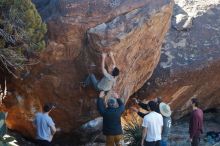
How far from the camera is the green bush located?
34.8 feet

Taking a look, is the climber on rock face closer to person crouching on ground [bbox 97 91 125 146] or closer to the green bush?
person crouching on ground [bbox 97 91 125 146]

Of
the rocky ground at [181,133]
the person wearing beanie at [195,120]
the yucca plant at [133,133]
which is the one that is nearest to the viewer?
the person wearing beanie at [195,120]

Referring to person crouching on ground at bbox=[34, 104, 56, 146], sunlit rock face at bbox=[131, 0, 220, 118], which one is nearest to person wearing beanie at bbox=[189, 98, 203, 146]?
sunlit rock face at bbox=[131, 0, 220, 118]

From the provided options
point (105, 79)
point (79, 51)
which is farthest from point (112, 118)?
point (79, 51)

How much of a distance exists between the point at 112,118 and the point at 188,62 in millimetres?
5281

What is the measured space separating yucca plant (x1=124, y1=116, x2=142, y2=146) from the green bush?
4.24 m

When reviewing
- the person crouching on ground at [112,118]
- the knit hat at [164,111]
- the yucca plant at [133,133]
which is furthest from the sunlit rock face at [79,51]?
the knit hat at [164,111]

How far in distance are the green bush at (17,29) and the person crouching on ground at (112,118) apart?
6.58 ft

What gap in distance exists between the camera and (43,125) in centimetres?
1116

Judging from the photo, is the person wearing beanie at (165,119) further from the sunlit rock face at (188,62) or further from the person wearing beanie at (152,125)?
the sunlit rock face at (188,62)

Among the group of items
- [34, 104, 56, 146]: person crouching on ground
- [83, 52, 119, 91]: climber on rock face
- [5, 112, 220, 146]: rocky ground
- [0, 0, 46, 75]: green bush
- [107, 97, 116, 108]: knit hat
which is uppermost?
[0, 0, 46, 75]: green bush

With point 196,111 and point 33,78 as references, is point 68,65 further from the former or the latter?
point 196,111

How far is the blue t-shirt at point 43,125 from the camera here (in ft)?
36.4

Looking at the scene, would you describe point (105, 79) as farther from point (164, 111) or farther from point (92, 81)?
point (164, 111)
